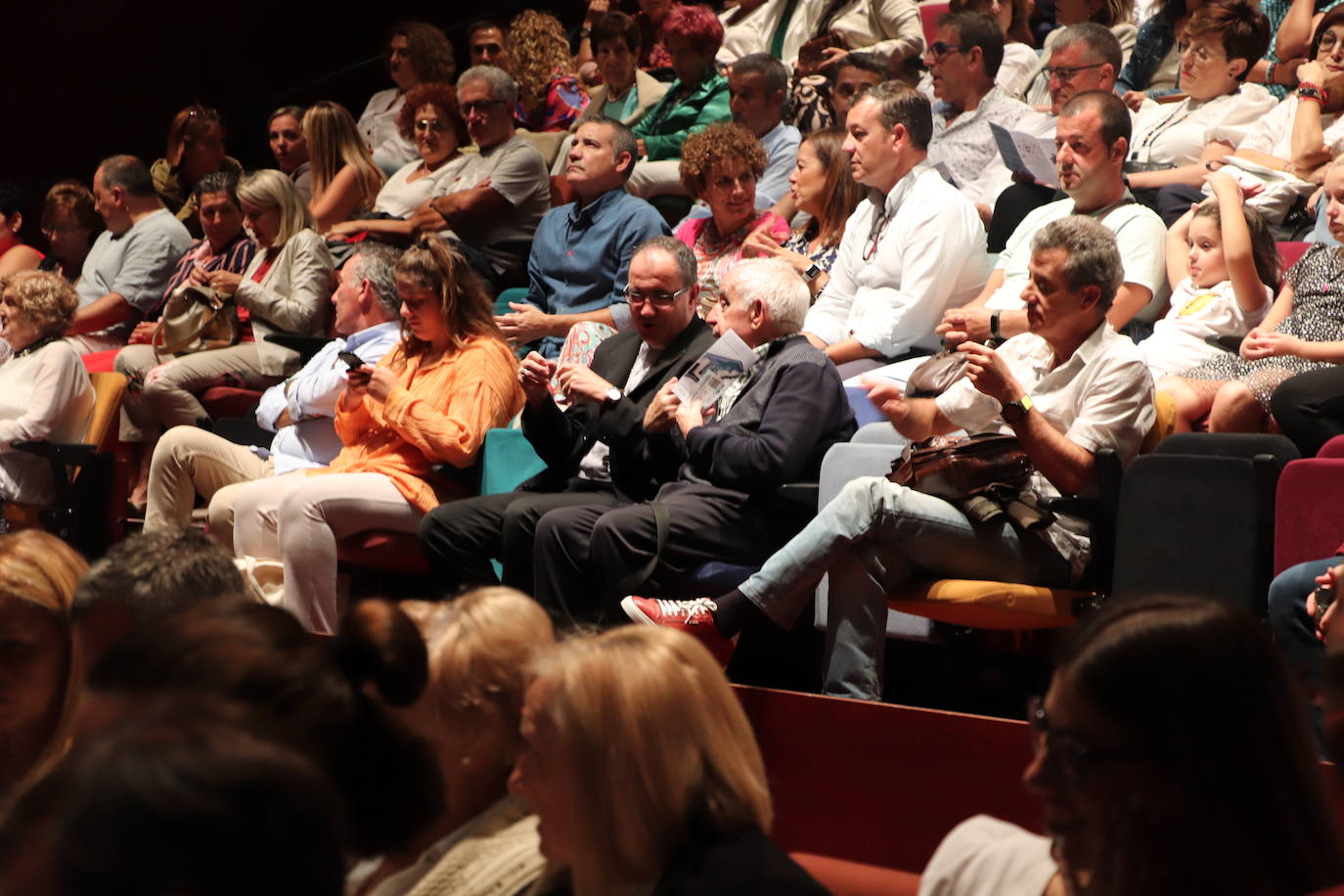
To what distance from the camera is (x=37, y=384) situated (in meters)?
4.79

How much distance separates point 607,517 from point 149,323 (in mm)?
3115

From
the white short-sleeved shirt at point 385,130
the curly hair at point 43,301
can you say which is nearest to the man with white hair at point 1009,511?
the curly hair at point 43,301

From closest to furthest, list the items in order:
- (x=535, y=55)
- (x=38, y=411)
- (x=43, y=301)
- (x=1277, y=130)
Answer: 1. (x=1277, y=130)
2. (x=38, y=411)
3. (x=43, y=301)
4. (x=535, y=55)

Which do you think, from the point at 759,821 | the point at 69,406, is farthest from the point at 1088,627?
the point at 69,406

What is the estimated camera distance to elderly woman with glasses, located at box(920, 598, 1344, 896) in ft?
3.66

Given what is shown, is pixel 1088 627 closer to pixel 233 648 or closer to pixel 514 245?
pixel 233 648

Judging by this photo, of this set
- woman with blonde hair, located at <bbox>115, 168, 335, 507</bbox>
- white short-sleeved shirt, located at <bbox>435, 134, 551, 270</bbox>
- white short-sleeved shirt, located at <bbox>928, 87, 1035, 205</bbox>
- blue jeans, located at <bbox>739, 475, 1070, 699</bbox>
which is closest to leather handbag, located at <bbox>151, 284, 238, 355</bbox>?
woman with blonde hair, located at <bbox>115, 168, 335, 507</bbox>

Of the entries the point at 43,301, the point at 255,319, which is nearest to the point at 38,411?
the point at 43,301

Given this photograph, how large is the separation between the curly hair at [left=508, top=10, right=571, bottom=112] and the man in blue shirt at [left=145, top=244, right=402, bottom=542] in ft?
8.55

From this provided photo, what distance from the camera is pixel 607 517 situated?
10.7 feet

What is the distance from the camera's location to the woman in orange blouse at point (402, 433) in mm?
3799

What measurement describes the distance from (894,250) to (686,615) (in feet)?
4.67

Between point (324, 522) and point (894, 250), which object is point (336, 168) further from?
point (894, 250)

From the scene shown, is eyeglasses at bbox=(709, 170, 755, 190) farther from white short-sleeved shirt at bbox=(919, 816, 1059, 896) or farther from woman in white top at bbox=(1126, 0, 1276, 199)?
white short-sleeved shirt at bbox=(919, 816, 1059, 896)
